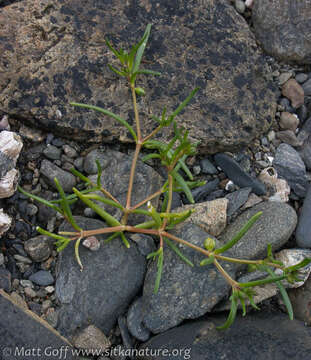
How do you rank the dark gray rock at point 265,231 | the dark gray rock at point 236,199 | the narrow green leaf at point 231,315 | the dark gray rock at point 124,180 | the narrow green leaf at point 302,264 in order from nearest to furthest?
the narrow green leaf at point 302,264 < the narrow green leaf at point 231,315 < the dark gray rock at point 265,231 < the dark gray rock at point 124,180 < the dark gray rock at point 236,199

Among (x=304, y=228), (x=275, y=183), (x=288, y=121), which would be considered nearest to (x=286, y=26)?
(x=288, y=121)

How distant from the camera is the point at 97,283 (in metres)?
2.31

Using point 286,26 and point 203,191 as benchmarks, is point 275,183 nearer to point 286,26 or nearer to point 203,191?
point 203,191

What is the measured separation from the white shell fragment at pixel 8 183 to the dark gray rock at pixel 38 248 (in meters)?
0.30

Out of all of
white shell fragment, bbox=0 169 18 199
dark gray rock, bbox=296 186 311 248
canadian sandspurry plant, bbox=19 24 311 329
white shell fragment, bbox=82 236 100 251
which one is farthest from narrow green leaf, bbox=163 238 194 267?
white shell fragment, bbox=0 169 18 199

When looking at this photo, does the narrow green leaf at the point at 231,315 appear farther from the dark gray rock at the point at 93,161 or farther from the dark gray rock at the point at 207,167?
the dark gray rock at the point at 93,161

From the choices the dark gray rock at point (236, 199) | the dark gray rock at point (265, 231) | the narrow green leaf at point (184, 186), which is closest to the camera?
the narrow green leaf at point (184, 186)

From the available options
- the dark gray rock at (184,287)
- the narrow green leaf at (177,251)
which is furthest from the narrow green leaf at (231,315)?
the narrow green leaf at (177,251)

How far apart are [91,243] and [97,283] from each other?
0.74 ft

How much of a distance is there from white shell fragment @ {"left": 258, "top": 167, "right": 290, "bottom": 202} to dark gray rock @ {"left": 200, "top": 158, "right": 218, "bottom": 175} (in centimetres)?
34

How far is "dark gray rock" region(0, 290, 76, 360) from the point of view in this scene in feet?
6.31

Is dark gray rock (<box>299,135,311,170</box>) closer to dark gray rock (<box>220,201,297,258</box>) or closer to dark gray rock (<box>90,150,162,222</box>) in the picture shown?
dark gray rock (<box>220,201,297,258</box>)

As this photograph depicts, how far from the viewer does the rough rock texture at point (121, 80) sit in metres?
2.50

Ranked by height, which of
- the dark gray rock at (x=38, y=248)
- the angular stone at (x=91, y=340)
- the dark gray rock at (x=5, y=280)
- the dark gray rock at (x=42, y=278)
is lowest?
the angular stone at (x=91, y=340)
